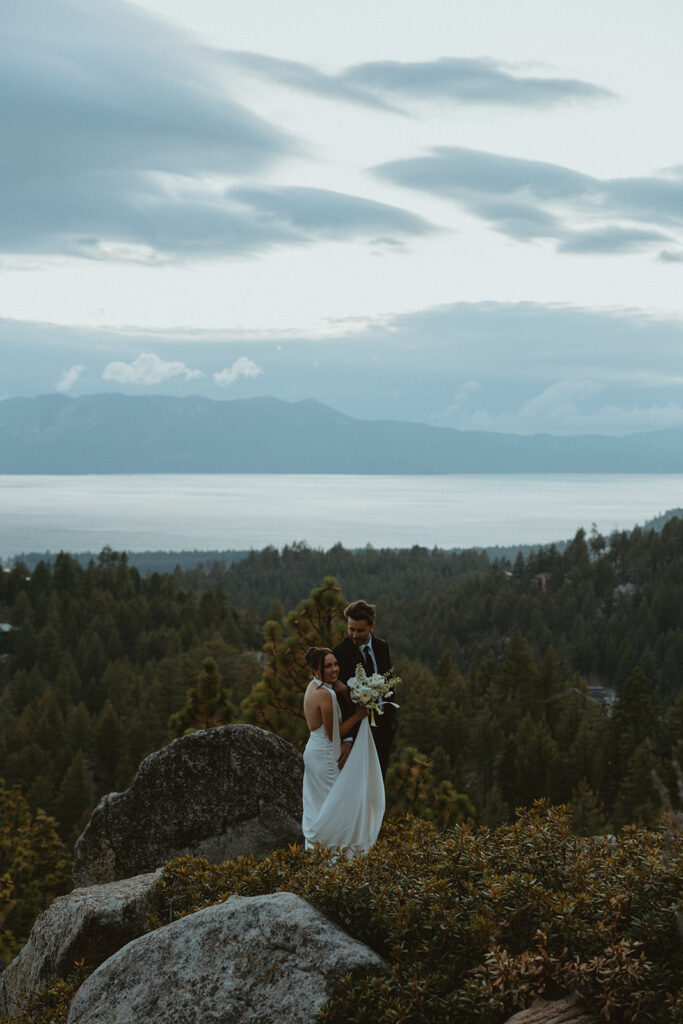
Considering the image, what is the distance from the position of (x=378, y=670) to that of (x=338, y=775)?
3.45 ft

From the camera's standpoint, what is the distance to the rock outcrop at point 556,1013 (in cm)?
455

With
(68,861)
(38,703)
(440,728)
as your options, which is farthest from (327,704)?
(38,703)

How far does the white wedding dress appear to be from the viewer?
323 inches

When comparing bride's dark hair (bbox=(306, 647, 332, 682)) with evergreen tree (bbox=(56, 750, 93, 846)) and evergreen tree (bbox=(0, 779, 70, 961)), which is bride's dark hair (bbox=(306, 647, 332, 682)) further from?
evergreen tree (bbox=(56, 750, 93, 846))

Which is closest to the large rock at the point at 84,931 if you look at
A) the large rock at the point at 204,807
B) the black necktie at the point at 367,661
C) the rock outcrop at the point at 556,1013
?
the black necktie at the point at 367,661

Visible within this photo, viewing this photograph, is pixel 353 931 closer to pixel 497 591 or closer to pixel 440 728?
pixel 440 728

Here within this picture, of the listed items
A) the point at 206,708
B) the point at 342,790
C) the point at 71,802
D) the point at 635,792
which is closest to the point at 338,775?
the point at 342,790

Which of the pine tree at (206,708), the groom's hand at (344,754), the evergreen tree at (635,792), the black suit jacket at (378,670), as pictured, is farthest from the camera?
the evergreen tree at (635,792)

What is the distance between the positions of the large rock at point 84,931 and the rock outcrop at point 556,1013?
3.44 m

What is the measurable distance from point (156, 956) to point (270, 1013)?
36.8 inches

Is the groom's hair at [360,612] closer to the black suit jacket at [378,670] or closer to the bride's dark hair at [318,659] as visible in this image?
the black suit jacket at [378,670]

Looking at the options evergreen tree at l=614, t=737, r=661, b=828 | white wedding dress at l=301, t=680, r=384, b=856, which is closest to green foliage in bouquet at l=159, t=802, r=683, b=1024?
white wedding dress at l=301, t=680, r=384, b=856

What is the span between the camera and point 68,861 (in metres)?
28.9

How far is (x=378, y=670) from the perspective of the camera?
862 cm
